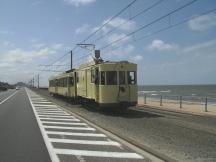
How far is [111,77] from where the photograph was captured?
27266 mm

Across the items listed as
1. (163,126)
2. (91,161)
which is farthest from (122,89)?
(91,161)

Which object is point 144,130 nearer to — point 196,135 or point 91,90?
point 196,135

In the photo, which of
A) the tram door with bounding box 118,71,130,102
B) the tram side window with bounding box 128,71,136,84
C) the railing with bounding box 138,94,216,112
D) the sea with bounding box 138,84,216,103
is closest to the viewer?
the tram door with bounding box 118,71,130,102

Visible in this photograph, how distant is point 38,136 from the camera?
618 inches

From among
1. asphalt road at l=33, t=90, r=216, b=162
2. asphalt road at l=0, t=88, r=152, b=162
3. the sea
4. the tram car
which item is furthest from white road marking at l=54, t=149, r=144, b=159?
the sea

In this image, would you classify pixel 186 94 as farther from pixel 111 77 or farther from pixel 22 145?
pixel 22 145

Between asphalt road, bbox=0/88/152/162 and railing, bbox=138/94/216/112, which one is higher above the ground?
railing, bbox=138/94/216/112

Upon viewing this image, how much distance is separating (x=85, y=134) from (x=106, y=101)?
10643 mm

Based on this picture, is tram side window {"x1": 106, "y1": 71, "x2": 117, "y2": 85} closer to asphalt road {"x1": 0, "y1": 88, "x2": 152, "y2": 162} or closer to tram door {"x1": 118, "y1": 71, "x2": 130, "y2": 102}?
tram door {"x1": 118, "y1": 71, "x2": 130, "y2": 102}

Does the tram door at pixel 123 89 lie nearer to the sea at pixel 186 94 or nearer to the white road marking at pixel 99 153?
the sea at pixel 186 94

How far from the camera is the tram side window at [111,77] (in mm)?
27172

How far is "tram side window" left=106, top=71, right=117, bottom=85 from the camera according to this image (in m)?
27.2

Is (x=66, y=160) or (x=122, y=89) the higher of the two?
(x=122, y=89)

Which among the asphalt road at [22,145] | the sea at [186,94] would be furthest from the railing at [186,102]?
the asphalt road at [22,145]
